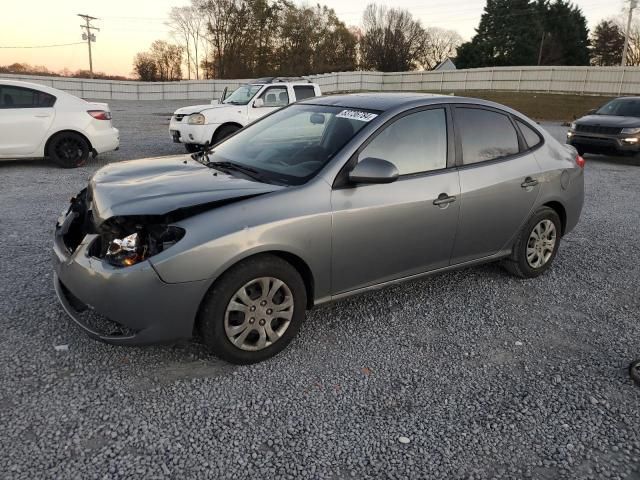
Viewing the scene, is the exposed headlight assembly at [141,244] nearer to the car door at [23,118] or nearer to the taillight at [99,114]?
the car door at [23,118]

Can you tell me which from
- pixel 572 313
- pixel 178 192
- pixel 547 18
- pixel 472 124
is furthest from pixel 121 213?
pixel 547 18

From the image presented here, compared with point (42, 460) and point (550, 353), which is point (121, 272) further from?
point (550, 353)

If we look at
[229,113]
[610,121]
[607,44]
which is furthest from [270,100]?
[607,44]

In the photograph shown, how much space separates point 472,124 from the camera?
427 centimetres

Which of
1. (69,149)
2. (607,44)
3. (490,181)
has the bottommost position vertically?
(69,149)

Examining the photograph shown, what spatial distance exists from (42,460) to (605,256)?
18.1 feet

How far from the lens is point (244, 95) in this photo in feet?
39.9

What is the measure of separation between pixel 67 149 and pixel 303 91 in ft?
17.7

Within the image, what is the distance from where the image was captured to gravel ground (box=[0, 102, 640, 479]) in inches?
98.7

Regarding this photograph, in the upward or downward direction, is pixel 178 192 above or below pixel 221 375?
above

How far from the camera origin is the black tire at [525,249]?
4703mm

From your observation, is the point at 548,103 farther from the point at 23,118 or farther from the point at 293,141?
the point at 293,141

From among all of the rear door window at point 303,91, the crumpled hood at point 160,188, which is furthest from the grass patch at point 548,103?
the crumpled hood at point 160,188

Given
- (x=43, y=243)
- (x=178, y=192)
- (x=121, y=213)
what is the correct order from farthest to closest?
(x=43, y=243)
(x=178, y=192)
(x=121, y=213)
